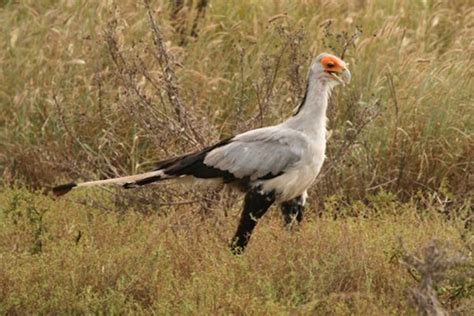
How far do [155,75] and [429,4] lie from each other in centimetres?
296

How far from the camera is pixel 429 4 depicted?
424 inches

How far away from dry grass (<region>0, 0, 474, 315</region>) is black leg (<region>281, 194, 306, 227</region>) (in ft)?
0.23

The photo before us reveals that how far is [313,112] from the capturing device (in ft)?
21.5

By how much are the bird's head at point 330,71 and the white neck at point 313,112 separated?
0.03m

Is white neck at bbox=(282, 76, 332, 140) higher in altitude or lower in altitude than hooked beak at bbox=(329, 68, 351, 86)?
lower

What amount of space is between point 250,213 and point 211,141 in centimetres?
109

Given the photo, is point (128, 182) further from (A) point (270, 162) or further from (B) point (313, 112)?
(B) point (313, 112)

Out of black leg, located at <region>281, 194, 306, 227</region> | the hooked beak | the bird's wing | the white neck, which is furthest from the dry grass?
the hooked beak

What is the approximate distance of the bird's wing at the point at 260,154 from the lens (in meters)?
6.46

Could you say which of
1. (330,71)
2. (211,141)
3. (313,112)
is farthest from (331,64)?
(211,141)

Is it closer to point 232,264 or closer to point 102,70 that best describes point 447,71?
point 102,70

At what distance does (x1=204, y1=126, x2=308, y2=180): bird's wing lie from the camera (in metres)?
6.46

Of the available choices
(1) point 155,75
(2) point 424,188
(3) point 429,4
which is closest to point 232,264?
(2) point 424,188

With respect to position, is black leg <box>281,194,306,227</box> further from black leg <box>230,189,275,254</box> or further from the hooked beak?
the hooked beak
